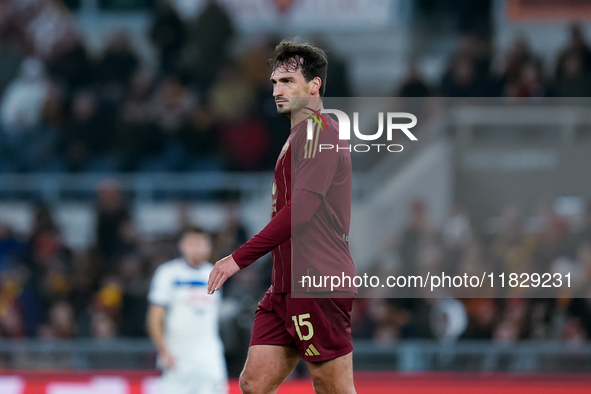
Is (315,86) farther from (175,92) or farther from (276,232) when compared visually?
(175,92)

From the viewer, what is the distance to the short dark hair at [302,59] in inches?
142

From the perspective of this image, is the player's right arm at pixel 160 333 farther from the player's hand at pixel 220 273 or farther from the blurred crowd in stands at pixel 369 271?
the player's hand at pixel 220 273

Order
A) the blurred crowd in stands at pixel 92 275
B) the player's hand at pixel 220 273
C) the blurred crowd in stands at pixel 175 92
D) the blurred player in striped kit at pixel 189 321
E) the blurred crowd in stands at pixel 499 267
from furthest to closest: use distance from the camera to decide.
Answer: the blurred crowd in stands at pixel 175 92, the blurred crowd in stands at pixel 92 275, the blurred crowd in stands at pixel 499 267, the blurred player in striped kit at pixel 189 321, the player's hand at pixel 220 273

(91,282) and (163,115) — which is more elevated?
(163,115)

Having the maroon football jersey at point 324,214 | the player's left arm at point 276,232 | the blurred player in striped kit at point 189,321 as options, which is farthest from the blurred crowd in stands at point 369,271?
the player's left arm at point 276,232

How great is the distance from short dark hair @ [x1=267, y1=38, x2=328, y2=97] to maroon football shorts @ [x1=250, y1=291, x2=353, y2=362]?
102 cm

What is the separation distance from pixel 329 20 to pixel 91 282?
16.5ft

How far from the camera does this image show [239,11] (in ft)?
36.9

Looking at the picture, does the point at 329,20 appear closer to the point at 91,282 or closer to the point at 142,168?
the point at 142,168

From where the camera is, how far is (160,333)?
600 centimetres

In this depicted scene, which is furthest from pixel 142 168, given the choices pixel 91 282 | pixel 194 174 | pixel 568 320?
pixel 568 320

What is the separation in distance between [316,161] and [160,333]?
305 cm

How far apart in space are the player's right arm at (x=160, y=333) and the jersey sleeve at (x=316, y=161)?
289cm

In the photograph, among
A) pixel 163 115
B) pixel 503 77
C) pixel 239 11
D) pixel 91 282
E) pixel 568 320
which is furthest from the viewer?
pixel 239 11
